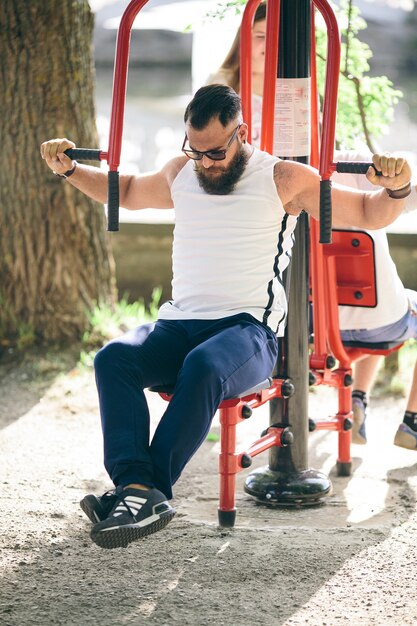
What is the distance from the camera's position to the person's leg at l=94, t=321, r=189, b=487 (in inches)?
119

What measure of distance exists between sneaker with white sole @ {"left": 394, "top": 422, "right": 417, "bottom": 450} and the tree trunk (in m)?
2.08

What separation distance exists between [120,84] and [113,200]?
0.38m

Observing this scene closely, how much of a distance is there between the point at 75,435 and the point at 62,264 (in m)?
1.14

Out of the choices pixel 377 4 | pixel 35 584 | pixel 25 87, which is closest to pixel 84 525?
pixel 35 584

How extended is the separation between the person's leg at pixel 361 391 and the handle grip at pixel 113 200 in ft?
4.78

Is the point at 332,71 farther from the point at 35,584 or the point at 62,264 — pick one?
the point at 62,264

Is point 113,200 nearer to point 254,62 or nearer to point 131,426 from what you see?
point 131,426

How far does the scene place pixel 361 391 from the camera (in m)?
4.44

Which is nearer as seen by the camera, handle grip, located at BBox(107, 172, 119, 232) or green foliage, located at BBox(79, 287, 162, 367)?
handle grip, located at BBox(107, 172, 119, 232)

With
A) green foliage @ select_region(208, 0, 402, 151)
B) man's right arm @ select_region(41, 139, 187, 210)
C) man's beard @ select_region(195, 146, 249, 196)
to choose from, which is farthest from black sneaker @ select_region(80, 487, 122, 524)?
green foliage @ select_region(208, 0, 402, 151)

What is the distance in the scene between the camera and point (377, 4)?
19016 millimetres

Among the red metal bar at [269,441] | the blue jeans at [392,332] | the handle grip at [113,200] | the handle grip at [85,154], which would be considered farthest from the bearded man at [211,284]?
the blue jeans at [392,332]

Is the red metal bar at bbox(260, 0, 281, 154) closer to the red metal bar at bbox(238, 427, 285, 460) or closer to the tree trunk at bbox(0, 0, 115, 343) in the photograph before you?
the red metal bar at bbox(238, 427, 285, 460)

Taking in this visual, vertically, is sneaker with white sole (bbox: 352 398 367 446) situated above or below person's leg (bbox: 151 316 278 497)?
below
